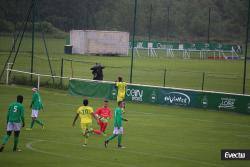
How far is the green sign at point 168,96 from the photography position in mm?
40125

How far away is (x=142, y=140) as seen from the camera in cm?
2880

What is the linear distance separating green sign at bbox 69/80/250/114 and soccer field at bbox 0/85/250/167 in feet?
1.86

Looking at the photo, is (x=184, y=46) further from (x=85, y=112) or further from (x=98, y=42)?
(x=85, y=112)

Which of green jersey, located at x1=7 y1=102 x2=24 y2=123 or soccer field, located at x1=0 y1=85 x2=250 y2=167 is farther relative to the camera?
green jersey, located at x1=7 y1=102 x2=24 y2=123

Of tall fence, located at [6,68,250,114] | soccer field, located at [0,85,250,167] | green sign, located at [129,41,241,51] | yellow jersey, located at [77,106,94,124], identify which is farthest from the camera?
green sign, located at [129,41,241,51]

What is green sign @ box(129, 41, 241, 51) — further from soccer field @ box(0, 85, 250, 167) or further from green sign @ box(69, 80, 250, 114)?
soccer field @ box(0, 85, 250, 167)

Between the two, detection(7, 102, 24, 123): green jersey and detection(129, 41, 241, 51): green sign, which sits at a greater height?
detection(129, 41, 241, 51): green sign

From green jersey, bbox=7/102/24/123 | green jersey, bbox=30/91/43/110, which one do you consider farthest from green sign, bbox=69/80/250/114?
green jersey, bbox=7/102/24/123

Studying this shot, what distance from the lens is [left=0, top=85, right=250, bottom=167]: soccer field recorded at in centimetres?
2341

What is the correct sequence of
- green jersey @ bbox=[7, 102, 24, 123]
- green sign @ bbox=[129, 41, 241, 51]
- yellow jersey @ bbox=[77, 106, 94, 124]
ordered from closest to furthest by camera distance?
green jersey @ bbox=[7, 102, 24, 123], yellow jersey @ bbox=[77, 106, 94, 124], green sign @ bbox=[129, 41, 241, 51]

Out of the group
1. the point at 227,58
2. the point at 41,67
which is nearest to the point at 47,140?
the point at 41,67

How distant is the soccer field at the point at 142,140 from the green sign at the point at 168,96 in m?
0.57

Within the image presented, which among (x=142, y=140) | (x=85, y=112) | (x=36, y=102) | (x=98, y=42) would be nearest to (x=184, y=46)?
(x=98, y=42)

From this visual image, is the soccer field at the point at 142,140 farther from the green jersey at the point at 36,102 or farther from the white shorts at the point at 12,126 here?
the green jersey at the point at 36,102
